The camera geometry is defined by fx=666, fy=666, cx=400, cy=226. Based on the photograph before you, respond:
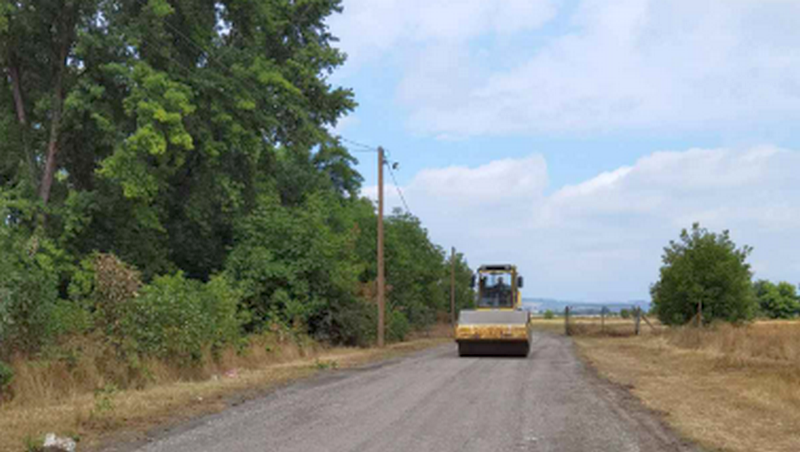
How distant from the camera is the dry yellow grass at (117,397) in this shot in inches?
341

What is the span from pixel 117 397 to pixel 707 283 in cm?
2725

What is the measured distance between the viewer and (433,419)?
994 cm

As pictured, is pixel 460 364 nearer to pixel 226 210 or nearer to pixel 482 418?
pixel 482 418

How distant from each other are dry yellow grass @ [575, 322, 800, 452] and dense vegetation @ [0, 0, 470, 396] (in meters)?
10.3

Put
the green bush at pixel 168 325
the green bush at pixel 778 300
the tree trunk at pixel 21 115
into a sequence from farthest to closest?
1. the green bush at pixel 778 300
2. the tree trunk at pixel 21 115
3. the green bush at pixel 168 325

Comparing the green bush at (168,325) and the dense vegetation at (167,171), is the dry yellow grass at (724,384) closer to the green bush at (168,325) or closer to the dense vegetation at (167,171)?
the green bush at (168,325)

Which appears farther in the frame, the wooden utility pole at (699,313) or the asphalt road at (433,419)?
the wooden utility pole at (699,313)

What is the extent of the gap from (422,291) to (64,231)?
3335 cm

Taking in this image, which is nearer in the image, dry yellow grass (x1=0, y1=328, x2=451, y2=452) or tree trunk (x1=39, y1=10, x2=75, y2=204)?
dry yellow grass (x1=0, y1=328, x2=451, y2=452)

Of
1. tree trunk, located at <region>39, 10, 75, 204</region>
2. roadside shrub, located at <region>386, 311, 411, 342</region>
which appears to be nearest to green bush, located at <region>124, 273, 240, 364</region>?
tree trunk, located at <region>39, 10, 75, 204</region>

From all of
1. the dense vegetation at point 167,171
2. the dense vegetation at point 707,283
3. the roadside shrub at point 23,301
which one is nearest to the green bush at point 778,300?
the dense vegetation at point 707,283

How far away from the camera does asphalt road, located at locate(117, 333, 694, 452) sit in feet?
26.7

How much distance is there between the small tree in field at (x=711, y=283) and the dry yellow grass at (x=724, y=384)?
4717mm

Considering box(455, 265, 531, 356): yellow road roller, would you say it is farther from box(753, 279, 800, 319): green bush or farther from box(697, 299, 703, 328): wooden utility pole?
box(753, 279, 800, 319): green bush
